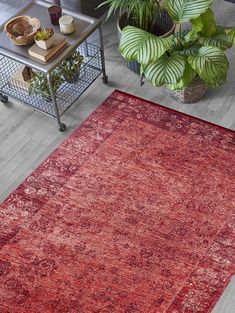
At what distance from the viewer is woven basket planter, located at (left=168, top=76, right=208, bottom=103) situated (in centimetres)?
317

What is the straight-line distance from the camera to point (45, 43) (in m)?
2.90

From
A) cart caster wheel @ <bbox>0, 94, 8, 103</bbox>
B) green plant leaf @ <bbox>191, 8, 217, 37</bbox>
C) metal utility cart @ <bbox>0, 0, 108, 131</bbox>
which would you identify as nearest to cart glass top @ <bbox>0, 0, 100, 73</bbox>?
metal utility cart @ <bbox>0, 0, 108, 131</bbox>

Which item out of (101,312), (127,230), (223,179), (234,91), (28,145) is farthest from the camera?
(234,91)

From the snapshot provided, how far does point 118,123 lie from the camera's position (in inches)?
128

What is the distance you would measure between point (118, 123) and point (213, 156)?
61 cm

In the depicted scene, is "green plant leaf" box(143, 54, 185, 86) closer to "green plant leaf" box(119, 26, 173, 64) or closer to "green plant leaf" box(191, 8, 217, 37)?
"green plant leaf" box(119, 26, 173, 64)

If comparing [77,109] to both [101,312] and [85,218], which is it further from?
[101,312]

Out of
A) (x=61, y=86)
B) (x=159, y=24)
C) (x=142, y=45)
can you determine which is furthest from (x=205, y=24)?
(x=61, y=86)

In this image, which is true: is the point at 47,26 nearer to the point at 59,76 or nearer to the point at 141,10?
the point at 59,76

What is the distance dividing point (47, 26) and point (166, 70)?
0.78 meters

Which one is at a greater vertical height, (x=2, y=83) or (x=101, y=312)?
(x=2, y=83)

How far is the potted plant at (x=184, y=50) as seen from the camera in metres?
2.82

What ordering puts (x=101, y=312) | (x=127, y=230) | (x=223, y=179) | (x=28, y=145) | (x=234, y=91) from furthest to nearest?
(x=234, y=91) < (x=28, y=145) < (x=223, y=179) < (x=127, y=230) < (x=101, y=312)

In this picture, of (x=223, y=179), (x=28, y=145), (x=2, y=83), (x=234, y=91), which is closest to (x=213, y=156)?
(x=223, y=179)
